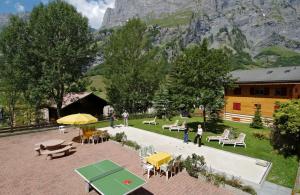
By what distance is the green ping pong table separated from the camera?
364 inches

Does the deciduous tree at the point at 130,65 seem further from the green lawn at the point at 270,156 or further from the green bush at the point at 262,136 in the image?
the green bush at the point at 262,136

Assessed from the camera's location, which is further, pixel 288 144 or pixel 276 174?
pixel 288 144

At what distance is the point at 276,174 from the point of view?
41.8 ft

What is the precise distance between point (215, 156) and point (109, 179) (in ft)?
27.3

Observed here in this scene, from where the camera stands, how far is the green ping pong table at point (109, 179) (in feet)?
30.4

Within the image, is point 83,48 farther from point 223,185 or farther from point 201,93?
point 223,185

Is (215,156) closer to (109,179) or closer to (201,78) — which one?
(109,179)

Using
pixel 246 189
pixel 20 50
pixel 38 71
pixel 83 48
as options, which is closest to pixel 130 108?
pixel 83 48

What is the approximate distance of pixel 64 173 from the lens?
12.7 m

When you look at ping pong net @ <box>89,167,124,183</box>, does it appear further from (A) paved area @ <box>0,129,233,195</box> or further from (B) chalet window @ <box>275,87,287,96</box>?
(B) chalet window @ <box>275,87,287,96</box>

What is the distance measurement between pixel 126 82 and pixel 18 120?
15.6 meters

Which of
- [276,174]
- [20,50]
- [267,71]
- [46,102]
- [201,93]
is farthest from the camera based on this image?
[267,71]

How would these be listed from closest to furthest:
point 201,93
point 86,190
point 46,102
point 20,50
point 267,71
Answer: point 86,190 → point 201,93 → point 20,50 → point 46,102 → point 267,71

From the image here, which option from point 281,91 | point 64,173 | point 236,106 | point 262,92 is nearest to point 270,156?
point 64,173
